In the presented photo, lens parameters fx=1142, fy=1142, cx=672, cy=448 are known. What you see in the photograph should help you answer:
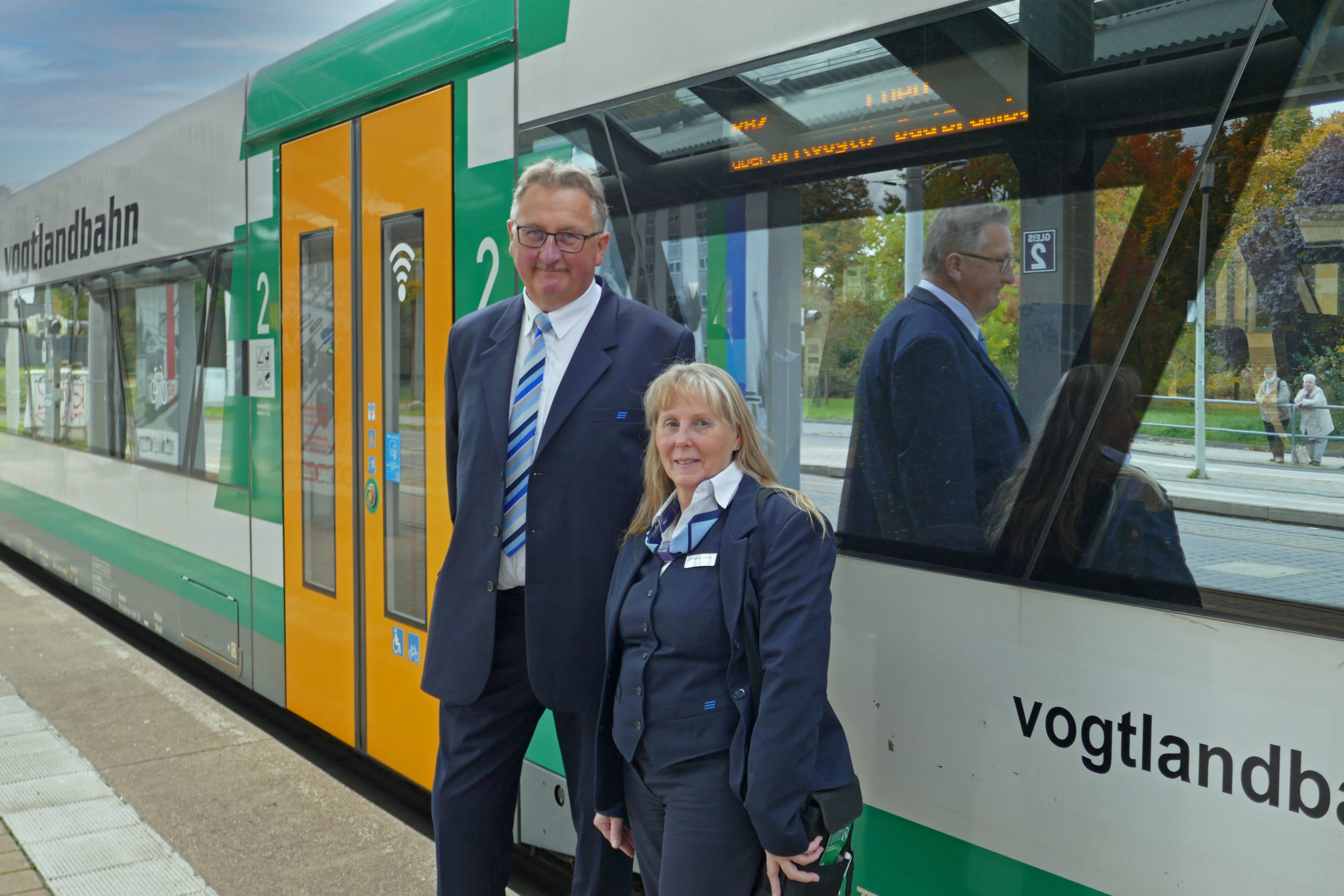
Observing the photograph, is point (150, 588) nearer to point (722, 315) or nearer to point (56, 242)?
point (56, 242)

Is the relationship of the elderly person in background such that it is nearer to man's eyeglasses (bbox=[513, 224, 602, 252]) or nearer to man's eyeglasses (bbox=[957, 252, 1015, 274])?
man's eyeglasses (bbox=[957, 252, 1015, 274])

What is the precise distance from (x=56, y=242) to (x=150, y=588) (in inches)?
126

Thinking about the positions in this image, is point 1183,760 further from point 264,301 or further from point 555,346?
point 264,301

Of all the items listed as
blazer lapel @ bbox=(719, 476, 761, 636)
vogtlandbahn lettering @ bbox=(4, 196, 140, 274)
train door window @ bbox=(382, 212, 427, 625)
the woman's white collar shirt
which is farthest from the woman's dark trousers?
vogtlandbahn lettering @ bbox=(4, 196, 140, 274)

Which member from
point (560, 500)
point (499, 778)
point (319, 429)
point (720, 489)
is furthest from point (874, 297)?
point (319, 429)

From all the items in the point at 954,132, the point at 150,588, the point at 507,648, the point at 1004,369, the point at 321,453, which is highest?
the point at 954,132

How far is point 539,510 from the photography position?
243 centimetres

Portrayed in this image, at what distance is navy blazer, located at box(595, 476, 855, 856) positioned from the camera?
6.41 feet

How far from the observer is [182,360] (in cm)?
608

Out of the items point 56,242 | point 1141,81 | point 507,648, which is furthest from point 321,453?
point 56,242

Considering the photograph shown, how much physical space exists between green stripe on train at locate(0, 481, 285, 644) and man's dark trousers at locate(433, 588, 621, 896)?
8.35 ft

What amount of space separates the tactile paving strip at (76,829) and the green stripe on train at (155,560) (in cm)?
91

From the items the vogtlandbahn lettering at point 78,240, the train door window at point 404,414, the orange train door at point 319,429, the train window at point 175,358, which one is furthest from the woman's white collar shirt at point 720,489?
the vogtlandbahn lettering at point 78,240

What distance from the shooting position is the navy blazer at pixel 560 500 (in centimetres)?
243
